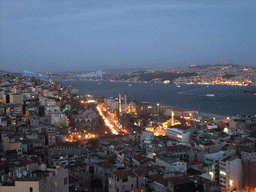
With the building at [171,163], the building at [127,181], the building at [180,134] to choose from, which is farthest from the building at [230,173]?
the building at [180,134]

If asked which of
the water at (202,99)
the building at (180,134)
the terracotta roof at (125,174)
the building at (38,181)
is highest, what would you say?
the building at (38,181)

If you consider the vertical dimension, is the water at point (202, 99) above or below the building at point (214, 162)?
below

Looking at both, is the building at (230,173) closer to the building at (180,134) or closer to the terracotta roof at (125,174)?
the terracotta roof at (125,174)

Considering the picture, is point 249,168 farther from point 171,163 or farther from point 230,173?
point 171,163

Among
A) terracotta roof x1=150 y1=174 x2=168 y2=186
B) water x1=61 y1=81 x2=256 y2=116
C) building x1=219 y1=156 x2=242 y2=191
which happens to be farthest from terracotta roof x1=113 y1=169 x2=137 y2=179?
water x1=61 y1=81 x2=256 y2=116

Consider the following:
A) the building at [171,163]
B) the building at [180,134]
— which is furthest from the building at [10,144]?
the building at [180,134]

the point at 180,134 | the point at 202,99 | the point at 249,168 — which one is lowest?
the point at 202,99

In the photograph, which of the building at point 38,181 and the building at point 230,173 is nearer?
the building at point 38,181

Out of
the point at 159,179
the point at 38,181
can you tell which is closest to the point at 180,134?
the point at 159,179

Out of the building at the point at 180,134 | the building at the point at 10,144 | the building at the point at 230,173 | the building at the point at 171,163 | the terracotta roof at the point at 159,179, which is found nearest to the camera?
the terracotta roof at the point at 159,179

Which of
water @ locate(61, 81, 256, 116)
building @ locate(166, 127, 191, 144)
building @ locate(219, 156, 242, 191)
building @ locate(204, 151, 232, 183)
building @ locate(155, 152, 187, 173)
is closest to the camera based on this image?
building @ locate(155, 152, 187, 173)

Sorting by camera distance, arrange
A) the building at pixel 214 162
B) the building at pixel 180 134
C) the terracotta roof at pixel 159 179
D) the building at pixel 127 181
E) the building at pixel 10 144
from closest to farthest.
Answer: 1. the terracotta roof at pixel 159 179
2. the building at pixel 127 181
3. the building at pixel 214 162
4. the building at pixel 10 144
5. the building at pixel 180 134

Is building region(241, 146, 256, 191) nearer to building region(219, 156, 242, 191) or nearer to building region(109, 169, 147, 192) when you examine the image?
building region(219, 156, 242, 191)
